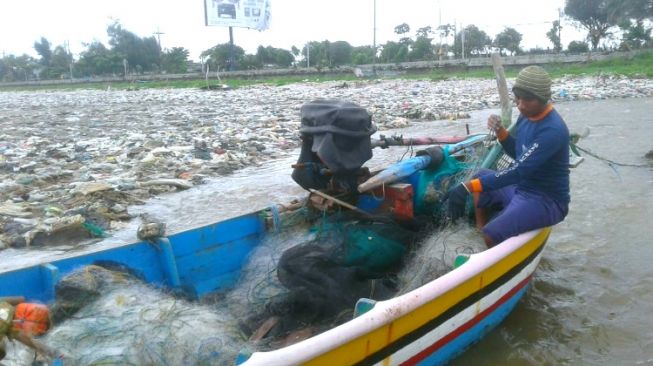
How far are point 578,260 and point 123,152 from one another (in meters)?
7.58

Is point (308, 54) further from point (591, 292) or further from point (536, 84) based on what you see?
point (536, 84)

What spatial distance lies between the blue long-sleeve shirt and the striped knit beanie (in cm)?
14

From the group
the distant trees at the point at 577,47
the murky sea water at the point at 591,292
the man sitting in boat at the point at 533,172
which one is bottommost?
the murky sea water at the point at 591,292

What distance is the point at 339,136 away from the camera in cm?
365

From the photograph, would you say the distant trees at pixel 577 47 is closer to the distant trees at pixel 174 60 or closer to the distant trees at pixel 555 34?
the distant trees at pixel 555 34

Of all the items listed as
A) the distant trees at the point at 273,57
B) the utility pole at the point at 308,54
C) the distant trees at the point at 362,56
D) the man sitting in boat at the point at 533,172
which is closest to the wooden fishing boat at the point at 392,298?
the man sitting in boat at the point at 533,172

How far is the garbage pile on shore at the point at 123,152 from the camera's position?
6.49 meters

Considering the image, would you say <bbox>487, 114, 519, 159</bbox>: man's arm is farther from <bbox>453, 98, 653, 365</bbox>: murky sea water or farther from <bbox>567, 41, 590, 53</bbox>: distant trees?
<bbox>567, 41, 590, 53</bbox>: distant trees

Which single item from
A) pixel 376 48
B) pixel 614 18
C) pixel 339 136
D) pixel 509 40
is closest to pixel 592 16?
pixel 614 18

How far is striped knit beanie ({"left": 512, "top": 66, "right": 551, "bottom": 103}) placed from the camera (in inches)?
135

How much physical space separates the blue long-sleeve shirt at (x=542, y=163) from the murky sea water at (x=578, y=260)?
3.00ft

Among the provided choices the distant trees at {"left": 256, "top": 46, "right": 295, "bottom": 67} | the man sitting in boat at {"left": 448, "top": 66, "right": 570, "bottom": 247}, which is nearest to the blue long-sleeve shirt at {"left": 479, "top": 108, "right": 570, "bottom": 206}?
A: the man sitting in boat at {"left": 448, "top": 66, "right": 570, "bottom": 247}

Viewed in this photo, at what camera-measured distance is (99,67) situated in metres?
56.0

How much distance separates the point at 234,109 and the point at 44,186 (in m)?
11.3
